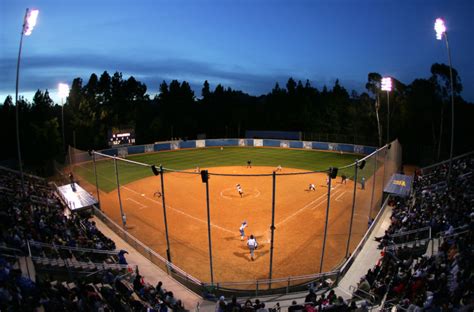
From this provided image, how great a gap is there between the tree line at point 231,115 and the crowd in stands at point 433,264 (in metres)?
34.0

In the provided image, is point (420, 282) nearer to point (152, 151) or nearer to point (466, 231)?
point (466, 231)

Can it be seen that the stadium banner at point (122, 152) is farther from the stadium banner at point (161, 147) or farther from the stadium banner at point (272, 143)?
the stadium banner at point (272, 143)

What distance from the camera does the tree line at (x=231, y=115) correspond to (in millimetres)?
47750

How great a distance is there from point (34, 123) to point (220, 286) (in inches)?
1706

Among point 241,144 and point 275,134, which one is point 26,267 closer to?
point 241,144

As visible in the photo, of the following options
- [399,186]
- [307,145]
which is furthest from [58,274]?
[307,145]

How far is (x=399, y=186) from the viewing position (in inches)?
961

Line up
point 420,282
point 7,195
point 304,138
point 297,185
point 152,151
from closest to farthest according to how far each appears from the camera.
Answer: point 420,282
point 7,195
point 297,185
point 152,151
point 304,138

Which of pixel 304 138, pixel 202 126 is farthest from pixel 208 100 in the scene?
pixel 304 138

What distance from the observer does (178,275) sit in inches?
601

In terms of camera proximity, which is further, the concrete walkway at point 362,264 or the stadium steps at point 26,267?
the concrete walkway at point 362,264

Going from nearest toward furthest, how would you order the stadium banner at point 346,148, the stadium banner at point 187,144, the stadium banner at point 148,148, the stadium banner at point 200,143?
the stadium banner at point 346,148 < the stadium banner at point 148,148 < the stadium banner at point 187,144 < the stadium banner at point 200,143

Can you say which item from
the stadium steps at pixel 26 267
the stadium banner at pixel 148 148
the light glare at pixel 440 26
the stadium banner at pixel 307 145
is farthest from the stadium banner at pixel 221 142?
the stadium steps at pixel 26 267

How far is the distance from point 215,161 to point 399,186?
31216mm
